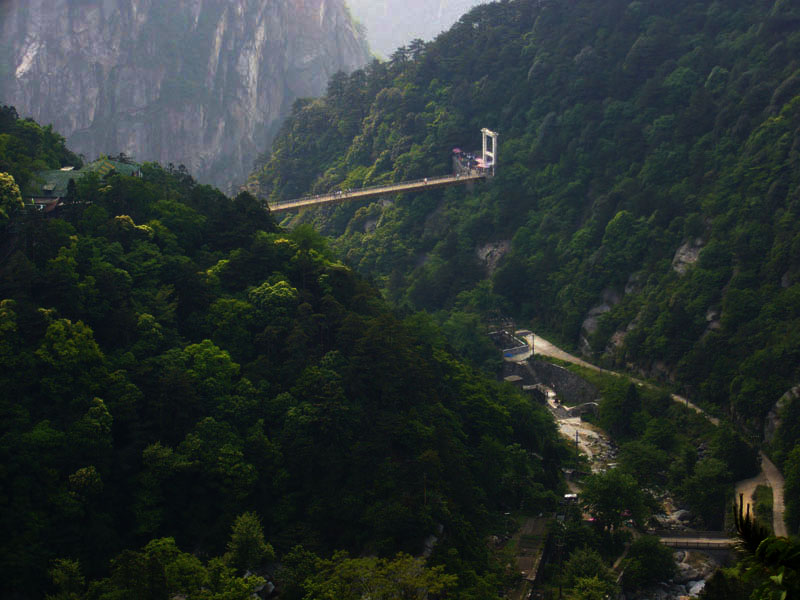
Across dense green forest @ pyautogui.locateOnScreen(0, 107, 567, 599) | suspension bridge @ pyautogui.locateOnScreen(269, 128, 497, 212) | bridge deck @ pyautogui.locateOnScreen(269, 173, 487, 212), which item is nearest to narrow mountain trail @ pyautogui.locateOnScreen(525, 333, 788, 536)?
dense green forest @ pyautogui.locateOnScreen(0, 107, 567, 599)

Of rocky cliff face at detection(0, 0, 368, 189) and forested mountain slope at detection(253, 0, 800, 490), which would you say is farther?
rocky cliff face at detection(0, 0, 368, 189)

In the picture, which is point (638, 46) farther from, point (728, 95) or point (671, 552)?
point (671, 552)

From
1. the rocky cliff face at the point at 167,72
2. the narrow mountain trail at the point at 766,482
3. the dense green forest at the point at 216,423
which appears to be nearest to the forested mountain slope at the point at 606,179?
the narrow mountain trail at the point at 766,482

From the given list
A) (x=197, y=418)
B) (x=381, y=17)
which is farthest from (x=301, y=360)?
(x=381, y=17)

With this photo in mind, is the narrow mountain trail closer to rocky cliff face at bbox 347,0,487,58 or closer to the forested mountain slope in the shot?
the forested mountain slope

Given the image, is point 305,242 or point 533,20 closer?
point 305,242

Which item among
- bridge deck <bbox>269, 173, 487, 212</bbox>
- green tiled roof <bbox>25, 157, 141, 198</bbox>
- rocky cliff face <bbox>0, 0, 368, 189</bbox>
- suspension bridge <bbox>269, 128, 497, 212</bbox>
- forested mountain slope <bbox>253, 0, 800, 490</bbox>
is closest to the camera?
green tiled roof <bbox>25, 157, 141, 198</bbox>
